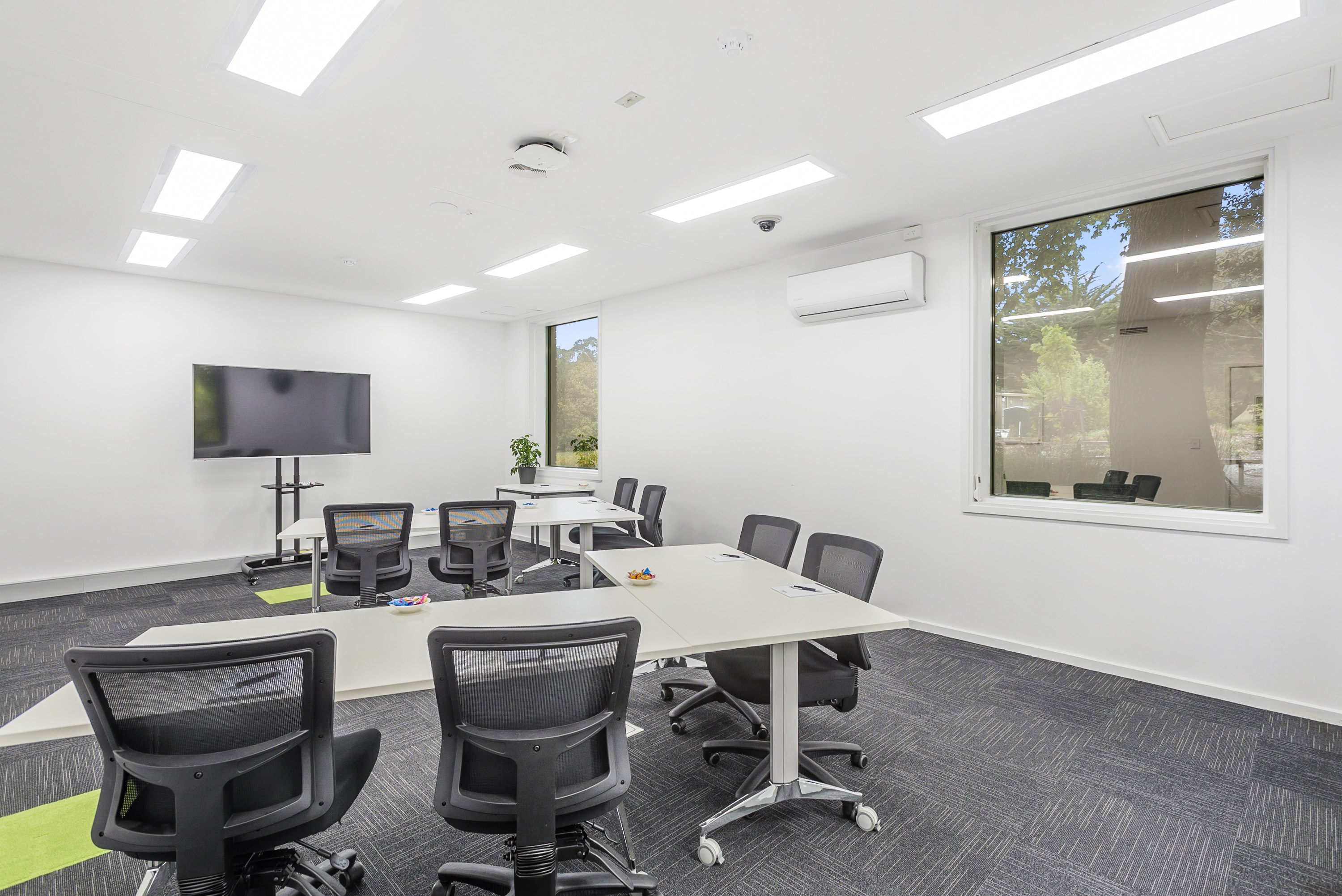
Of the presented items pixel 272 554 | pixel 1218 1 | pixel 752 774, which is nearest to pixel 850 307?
pixel 1218 1

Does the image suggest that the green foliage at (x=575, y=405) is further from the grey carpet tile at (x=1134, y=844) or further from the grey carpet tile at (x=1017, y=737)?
the grey carpet tile at (x=1134, y=844)

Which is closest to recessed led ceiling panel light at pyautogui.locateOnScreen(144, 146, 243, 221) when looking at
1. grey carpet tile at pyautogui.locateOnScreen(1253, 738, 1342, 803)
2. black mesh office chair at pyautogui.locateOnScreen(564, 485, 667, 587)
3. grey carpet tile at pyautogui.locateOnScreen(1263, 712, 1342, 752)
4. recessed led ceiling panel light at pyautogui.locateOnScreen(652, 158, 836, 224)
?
recessed led ceiling panel light at pyautogui.locateOnScreen(652, 158, 836, 224)

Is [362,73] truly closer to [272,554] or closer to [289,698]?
[289,698]

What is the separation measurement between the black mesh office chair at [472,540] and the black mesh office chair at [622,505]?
1313 millimetres

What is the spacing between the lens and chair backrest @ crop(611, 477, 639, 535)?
20.5ft

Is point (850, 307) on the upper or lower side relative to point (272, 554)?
upper

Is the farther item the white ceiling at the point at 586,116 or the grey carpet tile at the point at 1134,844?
the white ceiling at the point at 586,116

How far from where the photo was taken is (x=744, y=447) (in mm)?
→ 5637

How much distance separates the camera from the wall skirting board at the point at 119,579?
5258 mm

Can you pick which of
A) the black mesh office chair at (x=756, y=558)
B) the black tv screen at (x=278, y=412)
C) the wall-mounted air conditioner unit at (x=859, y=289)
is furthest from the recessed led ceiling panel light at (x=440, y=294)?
the black mesh office chair at (x=756, y=558)

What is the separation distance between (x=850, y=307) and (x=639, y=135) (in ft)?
7.31

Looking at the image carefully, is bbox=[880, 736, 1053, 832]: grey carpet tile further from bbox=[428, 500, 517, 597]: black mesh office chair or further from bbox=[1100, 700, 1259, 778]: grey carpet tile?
bbox=[428, 500, 517, 597]: black mesh office chair

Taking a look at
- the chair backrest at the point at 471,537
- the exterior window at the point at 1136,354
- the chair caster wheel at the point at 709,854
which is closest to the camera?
the chair caster wheel at the point at 709,854

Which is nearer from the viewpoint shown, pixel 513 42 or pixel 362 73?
pixel 513 42
